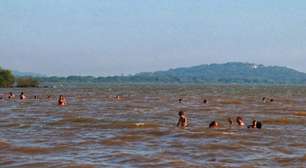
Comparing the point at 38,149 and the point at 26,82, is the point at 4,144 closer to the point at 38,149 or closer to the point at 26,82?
the point at 38,149

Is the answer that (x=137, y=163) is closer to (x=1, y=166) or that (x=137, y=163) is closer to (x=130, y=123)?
(x=1, y=166)

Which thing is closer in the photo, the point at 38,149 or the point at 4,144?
the point at 38,149

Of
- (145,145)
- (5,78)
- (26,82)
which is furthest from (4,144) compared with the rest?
(26,82)

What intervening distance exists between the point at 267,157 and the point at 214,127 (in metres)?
10.1

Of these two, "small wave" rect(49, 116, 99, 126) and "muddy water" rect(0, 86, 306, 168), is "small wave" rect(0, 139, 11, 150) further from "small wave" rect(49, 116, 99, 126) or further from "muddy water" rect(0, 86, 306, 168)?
"small wave" rect(49, 116, 99, 126)

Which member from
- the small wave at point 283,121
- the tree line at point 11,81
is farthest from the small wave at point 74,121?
the tree line at point 11,81

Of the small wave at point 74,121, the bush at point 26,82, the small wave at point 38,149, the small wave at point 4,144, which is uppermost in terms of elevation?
the bush at point 26,82

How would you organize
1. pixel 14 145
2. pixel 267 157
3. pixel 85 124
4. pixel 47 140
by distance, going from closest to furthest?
pixel 267 157, pixel 14 145, pixel 47 140, pixel 85 124

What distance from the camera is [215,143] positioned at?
22797 millimetres

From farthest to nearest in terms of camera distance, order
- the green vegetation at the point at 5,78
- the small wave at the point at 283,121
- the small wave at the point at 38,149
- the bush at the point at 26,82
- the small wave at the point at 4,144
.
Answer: the bush at the point at 26,82, the green vegetation at the point at 5,78, the small wave at the point at 283,121, the small wave at the point at 4,144, the small wave at the point at 38,149

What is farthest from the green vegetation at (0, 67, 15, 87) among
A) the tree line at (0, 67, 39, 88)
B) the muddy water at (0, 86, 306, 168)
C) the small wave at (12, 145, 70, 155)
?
the small wave at (12, 145, 70, 155)

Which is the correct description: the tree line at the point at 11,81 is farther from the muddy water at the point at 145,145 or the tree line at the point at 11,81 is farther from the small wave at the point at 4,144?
the small wave at the point at 4,144

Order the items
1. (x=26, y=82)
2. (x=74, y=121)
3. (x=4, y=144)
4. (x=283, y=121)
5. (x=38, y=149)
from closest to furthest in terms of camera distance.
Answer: (x=38, y=149) → (x=4, y=144) → (x=74, y=121) → (x=283, y=121) → (x=26, y=82)

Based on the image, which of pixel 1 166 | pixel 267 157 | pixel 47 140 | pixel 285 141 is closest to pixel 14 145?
pixel 47 140
